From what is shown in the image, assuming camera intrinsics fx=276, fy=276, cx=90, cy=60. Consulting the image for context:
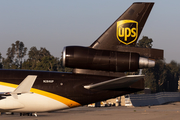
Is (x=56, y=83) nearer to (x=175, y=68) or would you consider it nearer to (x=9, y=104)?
(x=9, y=104)

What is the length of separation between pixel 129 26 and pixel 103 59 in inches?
140

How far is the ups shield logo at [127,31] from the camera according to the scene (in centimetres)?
2206

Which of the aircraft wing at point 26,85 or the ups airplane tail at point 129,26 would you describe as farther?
the aircraft wing at point 26,85

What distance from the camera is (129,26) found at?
72.8ft

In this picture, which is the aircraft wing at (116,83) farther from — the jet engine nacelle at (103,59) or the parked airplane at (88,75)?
the jet engine nacelle at (103,59)

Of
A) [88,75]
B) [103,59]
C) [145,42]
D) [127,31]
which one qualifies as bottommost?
[88,75]

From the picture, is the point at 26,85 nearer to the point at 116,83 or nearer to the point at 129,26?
the point at 116,83

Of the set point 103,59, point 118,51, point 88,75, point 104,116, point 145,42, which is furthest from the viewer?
point 145,42

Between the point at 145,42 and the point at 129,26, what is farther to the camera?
the point at 145,42

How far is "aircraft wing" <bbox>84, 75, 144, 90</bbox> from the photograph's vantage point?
18.7 m

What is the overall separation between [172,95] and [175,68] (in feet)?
247

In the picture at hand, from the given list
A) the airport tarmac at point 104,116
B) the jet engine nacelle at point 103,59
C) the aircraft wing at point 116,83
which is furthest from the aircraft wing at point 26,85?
the airport tarmac at point 104,116

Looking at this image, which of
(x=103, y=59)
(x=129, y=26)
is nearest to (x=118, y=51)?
(x=103, y=59)

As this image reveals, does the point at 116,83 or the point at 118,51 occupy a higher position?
the point at 118,51
